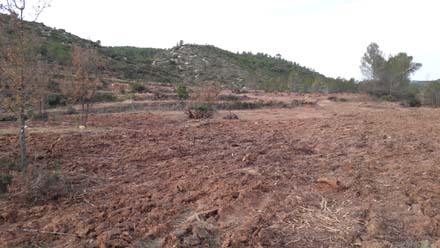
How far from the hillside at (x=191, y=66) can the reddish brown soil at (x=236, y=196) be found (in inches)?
854

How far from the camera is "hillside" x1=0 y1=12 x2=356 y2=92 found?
3762cm

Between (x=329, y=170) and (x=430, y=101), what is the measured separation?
27.6 m

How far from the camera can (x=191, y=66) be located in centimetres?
5609

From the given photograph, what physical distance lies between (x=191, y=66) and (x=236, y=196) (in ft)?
171

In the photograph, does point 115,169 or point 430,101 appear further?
point 430,101

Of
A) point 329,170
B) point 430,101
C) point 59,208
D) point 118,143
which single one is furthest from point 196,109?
point 430,101

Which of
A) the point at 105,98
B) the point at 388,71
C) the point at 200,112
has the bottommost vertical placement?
the point at 200,112

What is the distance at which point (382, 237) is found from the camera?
3.80 meters

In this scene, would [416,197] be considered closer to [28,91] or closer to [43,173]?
[43,173]

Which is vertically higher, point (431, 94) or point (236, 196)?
point (431, 94)

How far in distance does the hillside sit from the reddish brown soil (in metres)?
21.7

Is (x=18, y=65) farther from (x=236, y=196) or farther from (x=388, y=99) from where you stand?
(x=388, y=99)

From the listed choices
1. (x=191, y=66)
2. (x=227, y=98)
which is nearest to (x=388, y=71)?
(x=227, y=98)

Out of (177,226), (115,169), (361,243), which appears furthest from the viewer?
(115,169)
